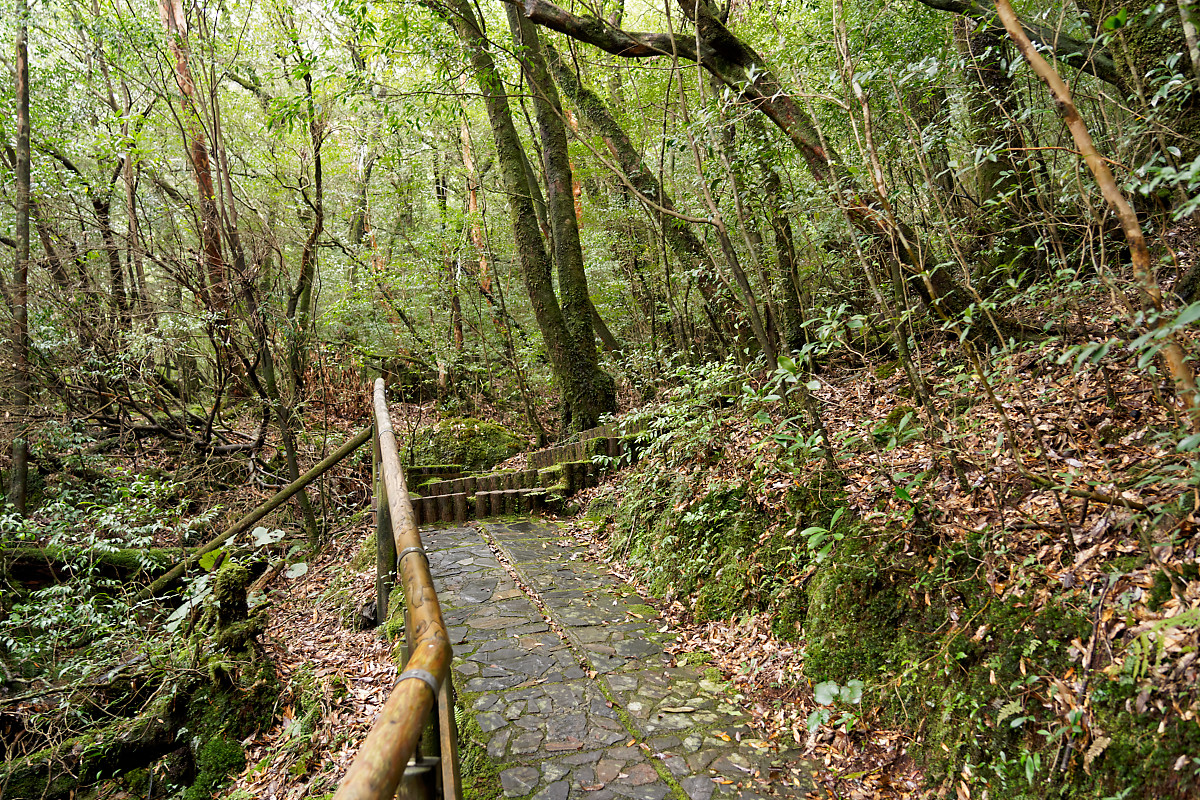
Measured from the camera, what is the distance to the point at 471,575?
522 cm

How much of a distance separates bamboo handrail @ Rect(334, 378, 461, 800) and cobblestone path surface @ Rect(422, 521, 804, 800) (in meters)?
1.55

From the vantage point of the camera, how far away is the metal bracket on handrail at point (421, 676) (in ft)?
3.79

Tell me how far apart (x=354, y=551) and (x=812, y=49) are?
692 centimetres

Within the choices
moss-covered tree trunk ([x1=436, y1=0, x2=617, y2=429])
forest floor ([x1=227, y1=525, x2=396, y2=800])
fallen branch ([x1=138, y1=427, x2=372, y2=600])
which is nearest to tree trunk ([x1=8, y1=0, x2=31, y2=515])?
fallen branch ([x1=138, y1=427, x2=372, y2=600])

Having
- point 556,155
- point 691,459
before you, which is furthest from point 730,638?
point 556,155

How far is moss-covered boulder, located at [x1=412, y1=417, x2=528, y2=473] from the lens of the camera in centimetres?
920

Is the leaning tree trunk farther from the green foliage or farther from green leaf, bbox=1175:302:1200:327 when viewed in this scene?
green leaf, bbox=1175:302:1200:327

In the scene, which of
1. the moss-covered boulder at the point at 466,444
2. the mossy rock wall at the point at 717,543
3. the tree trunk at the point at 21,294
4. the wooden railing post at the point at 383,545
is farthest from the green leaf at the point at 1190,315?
the tree trunk at the point at 21,294

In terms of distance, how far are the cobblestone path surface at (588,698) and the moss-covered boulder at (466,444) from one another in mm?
4038

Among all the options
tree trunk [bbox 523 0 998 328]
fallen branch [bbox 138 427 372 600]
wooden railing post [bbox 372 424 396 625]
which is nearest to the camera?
wooden railing post [bbox 372 424 396 625]

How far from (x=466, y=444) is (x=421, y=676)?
8.49m

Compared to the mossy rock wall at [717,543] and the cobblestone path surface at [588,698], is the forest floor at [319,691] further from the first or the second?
the mossy rock wall at [717,543]

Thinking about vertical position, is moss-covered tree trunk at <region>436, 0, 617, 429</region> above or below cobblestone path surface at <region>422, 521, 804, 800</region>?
above

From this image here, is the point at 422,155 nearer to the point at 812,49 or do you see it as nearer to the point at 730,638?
the point at 812,49
